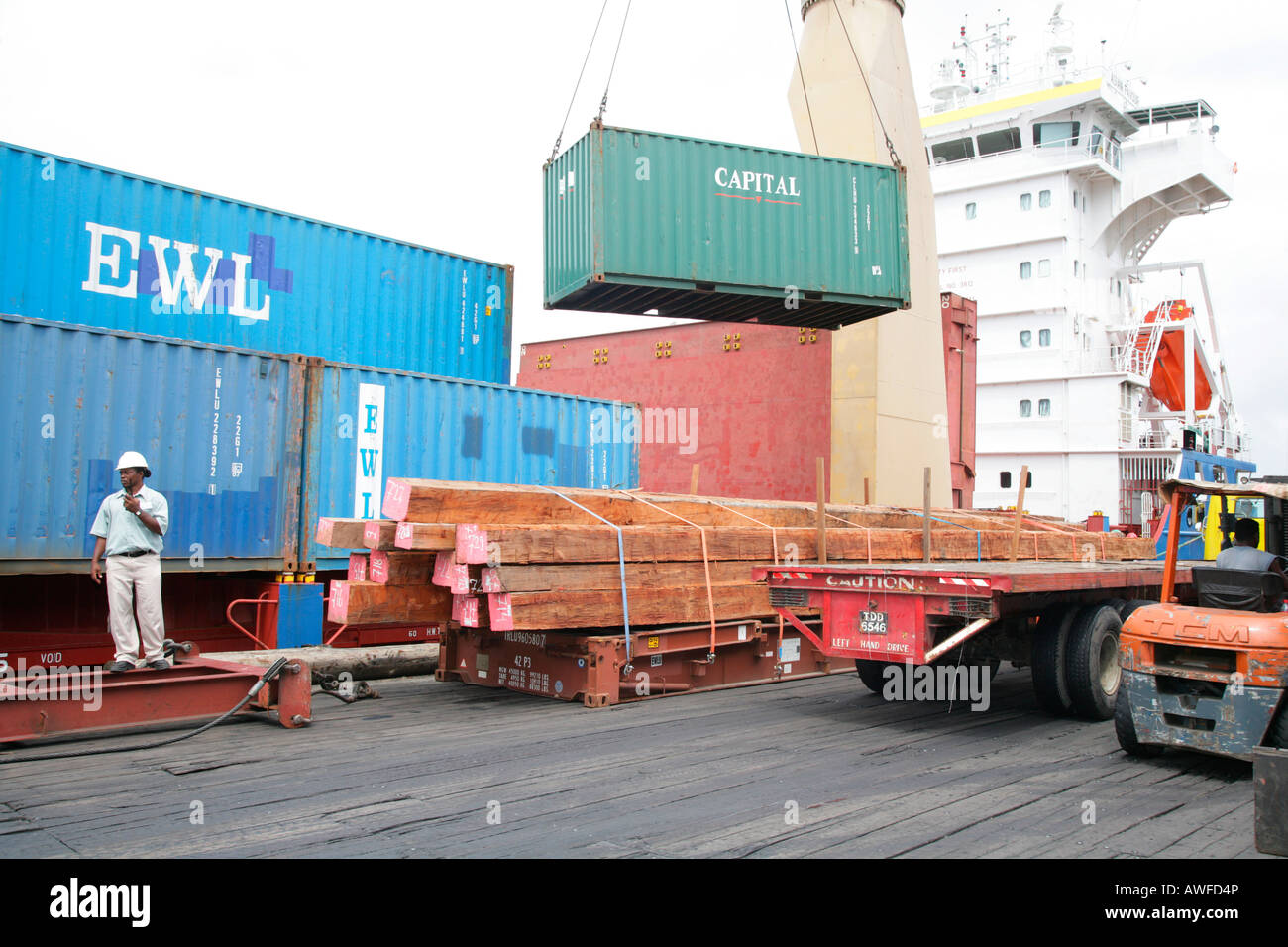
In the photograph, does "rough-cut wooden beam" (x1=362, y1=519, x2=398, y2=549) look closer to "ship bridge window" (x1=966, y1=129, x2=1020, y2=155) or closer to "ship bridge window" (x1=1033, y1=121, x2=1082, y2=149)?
"ship bridge window" (x1=1033, y1=121, x2=1082, y2=149)

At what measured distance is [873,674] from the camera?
8352mm

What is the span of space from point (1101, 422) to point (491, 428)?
885 inches

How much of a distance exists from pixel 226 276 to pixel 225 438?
8.68 ft

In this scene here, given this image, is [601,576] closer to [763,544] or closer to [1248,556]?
[763,544]

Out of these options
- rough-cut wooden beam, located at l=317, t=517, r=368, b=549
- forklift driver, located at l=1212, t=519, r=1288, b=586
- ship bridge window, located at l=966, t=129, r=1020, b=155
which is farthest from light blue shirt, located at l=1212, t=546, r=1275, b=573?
ship bridge window, located at l=966, t=129, r=1020, b=155

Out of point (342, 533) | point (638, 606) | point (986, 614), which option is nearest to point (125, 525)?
point (342, 533)

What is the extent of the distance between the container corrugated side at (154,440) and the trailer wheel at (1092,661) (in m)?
7.56

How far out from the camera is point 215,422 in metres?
9.44

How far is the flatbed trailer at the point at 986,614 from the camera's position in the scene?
655 centimetres

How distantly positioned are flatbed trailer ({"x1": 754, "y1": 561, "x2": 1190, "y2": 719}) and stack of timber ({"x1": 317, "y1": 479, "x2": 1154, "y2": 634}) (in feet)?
2.69

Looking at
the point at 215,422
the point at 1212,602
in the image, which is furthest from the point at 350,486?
the point at 1212,602

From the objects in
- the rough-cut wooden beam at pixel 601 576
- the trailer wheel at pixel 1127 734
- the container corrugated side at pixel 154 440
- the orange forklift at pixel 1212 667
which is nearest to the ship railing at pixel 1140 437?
the rough-cut wooden beam at pixel 601 576
